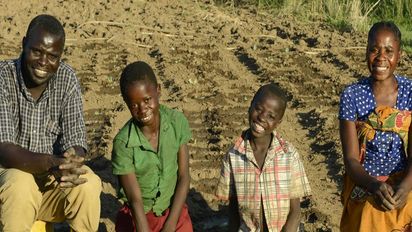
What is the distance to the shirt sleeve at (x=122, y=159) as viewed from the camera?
12.9ft

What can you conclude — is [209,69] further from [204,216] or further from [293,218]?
[293,218]

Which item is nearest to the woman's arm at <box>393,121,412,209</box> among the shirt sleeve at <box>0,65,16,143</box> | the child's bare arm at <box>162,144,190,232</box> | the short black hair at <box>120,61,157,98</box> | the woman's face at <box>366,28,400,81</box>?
the woman's face at <box>366,28,400,81</box>

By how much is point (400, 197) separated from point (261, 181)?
2.24 feet

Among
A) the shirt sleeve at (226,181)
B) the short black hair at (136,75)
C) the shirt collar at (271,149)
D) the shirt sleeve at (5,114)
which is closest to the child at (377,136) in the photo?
the shirt collar at (271,149)

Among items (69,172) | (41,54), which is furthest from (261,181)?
(41,54)

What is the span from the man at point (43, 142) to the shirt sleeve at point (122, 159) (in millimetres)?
122

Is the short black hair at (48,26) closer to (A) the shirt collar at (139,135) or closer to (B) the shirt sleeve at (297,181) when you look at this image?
(A) the shirt collar at (139,135)

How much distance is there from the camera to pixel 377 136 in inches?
156

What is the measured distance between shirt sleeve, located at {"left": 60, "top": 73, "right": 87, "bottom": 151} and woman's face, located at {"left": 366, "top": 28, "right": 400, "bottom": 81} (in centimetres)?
150

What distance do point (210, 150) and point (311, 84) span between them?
1782mm

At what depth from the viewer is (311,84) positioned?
7016 millimetres

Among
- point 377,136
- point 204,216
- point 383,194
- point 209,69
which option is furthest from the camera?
point 209,69

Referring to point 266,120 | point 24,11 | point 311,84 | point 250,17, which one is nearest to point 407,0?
point 250,17

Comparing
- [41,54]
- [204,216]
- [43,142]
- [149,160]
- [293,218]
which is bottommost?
[204,216]
